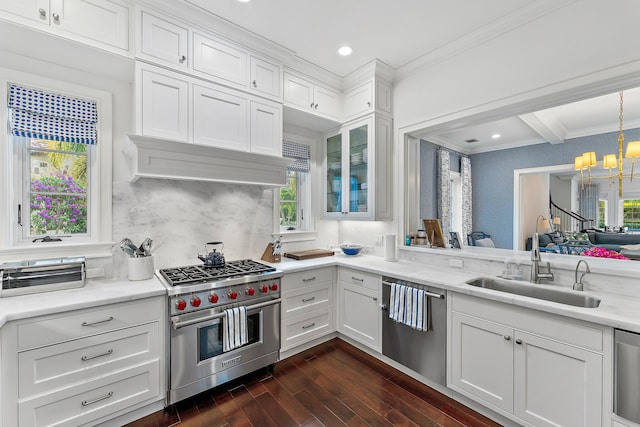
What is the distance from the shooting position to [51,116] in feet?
6.81

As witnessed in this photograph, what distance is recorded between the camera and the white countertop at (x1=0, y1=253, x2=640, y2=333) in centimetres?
147

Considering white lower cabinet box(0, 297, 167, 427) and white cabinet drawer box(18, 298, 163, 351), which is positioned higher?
white cabinet drawer box(18, 298, 163, 351)

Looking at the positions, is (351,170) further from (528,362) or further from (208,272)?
(528,362)

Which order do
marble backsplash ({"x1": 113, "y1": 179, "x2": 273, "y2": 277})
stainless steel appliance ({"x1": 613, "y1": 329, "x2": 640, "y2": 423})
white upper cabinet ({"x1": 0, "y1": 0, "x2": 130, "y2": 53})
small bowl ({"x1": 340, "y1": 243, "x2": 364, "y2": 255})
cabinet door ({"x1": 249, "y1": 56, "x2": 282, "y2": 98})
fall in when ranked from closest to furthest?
stainless steel appliance ({"x1": 613, "y1": 329, "x2": 640, "y2": 423}), white upper cabinet ({"x1": 0, "y1": 0, "x2": 130, "y2": 53}), marble backsplash ({"x1": 113, "y1": 179, "x2": 273, "y2": 277}), cabinet door ({"x1": 249, "y1": 56, "x2": 282, "y2": 98}), small bowl ({"x1": 340, "y1": 243, "x2": 364, "y2": 255})

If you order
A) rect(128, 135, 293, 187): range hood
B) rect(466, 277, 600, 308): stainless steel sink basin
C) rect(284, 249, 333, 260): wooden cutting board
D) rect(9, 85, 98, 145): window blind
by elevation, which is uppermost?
rect(9, 85, 98, 145): window blind

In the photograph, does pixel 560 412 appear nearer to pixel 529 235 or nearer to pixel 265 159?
pixel 265 159

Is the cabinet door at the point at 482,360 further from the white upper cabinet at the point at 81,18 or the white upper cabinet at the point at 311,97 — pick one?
the white upper cabinet at the point at 81,18

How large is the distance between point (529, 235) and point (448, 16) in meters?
5.35

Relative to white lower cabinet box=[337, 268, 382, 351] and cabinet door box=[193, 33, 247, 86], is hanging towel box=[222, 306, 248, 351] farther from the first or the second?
cabinet door box=[193, 33, 247, 86]

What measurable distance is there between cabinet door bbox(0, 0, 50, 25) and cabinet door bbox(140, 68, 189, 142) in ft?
1.80

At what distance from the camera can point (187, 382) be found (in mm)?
2031

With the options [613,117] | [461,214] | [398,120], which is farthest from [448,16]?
[461,214]

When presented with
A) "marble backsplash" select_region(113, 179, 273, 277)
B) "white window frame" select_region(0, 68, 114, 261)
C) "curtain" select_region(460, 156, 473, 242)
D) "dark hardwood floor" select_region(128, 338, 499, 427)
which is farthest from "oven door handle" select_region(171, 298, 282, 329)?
"curtain" select_region(460, 156, 473, 242)

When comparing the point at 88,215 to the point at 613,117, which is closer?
the point at 88,215
